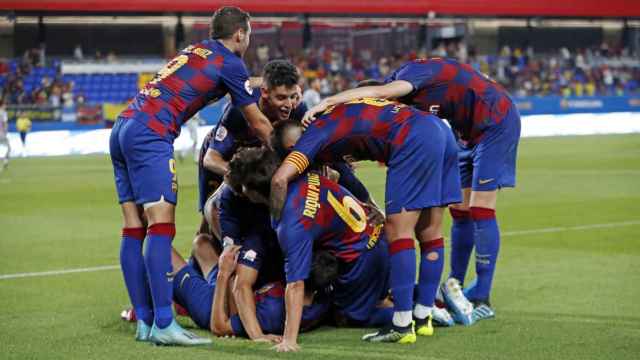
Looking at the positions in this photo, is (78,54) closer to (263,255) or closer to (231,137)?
(231,137)

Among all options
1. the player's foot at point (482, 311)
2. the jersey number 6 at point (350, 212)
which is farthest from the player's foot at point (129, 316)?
the player's foot at point (482, 311)

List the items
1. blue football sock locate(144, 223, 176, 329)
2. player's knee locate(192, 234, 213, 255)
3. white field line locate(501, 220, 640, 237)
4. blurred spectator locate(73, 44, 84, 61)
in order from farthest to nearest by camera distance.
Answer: blurred spectator locate(73, 44, 84, 61)
white field line locate(501, 220, 640, 237)
player's knee locate(192, 234, 213, 255)
blue football sock locate(144, 223, 176, 329)

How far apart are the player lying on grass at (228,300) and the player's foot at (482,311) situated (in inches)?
41.5

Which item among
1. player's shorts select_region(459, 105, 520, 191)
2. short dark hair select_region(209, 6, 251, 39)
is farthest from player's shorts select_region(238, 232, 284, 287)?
player's shorts select_region(459, 105, 520, 191)

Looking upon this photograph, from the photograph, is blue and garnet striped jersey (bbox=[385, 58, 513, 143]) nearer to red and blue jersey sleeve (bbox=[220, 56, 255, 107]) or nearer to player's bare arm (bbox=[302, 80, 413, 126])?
player's bare arm (bbox=[302, 80, 413, 126])

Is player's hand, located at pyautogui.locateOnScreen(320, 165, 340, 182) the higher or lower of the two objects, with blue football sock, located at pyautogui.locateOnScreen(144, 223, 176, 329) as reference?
higher

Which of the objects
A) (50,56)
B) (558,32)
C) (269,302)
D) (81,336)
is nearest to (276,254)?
(269,302)

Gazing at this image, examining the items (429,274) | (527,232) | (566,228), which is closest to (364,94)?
(429,274)

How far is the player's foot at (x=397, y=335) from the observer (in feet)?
21.5

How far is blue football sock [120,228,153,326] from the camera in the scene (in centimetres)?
689

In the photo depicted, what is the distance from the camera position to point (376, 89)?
695 cm

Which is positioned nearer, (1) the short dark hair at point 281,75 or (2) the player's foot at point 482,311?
(1) the short dark hair at point 281,75

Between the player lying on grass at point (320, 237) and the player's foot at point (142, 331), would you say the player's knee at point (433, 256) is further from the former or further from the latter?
the player's foot at point (142, 331)

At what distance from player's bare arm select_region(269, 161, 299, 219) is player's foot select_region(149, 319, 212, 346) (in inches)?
35.5
